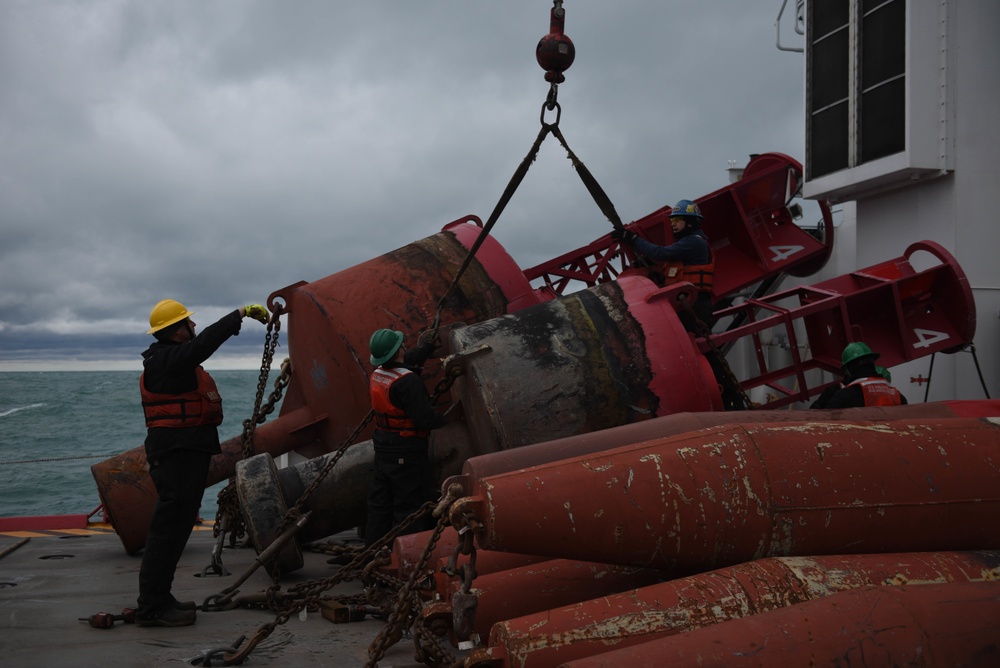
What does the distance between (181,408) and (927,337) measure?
6025 mm

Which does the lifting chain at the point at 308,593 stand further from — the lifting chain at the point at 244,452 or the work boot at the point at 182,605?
the lifting chain at the point at 244,452

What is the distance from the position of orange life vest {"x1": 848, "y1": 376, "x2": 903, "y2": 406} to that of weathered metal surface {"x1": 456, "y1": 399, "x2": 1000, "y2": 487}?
3.88 ft

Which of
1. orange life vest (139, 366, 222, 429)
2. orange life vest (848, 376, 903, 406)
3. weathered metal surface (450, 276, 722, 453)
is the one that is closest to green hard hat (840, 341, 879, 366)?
orange life vest (848, 376, 903, 406)

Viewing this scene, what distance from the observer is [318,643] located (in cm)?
454

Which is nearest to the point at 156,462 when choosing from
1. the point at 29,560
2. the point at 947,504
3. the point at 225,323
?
the point at 225,323

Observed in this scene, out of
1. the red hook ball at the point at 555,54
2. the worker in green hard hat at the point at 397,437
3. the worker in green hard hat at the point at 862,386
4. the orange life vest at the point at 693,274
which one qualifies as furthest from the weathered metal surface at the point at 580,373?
the red hook ball at the point at 555,54

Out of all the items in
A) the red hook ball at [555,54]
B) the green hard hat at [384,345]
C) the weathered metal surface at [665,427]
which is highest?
the red hook ball at [555,54]

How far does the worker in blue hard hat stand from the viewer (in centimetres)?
750

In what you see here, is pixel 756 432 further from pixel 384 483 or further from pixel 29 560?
pixel 29 560

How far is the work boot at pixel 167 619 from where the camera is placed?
491 centimetres

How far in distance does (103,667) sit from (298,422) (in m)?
3.23

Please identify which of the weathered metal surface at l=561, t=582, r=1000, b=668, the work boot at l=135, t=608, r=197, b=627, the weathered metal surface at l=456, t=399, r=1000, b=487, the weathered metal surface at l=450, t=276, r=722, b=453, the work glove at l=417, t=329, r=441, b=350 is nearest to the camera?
the weathered metal surface at l=561, t=582, r=1000, b=668

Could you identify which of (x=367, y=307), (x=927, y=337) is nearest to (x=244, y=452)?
(x=367, y=307)

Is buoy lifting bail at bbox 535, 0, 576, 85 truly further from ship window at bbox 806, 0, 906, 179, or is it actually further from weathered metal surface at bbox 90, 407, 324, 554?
ship window at bbox 806, 0, 906, 179
